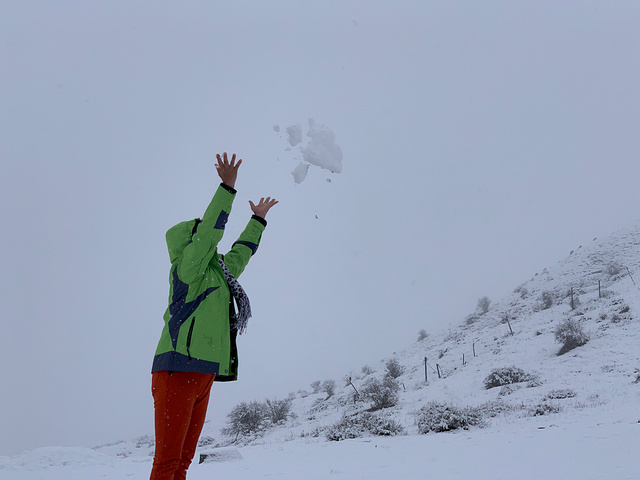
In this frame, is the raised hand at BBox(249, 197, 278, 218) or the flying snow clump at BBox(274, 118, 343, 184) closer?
the raised hand at BBox(249, 197, 278, 218)

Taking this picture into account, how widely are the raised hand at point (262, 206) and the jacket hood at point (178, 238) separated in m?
0.92

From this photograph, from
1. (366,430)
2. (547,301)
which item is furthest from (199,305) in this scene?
(547,301)

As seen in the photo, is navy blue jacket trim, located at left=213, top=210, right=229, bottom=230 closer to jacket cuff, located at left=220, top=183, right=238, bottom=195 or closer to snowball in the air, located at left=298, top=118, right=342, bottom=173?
jacket cuff, located at left=220, top=183, right=238, bottom=195

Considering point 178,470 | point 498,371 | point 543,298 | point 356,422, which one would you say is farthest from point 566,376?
point 543,298

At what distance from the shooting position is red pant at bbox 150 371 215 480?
1.95 meters

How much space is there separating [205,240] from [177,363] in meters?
0.72

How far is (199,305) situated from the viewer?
88.6 inches

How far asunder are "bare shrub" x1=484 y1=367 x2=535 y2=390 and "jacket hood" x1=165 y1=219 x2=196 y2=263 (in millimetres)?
17334

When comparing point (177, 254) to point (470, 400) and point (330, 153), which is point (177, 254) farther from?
point (470, 400)

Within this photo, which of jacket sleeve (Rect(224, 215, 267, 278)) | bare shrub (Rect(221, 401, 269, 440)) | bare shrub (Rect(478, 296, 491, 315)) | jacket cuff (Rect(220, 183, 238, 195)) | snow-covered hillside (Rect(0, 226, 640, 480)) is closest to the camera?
jacket cuff (Rect(220, 183, 238, 195))

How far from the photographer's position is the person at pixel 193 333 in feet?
6.55

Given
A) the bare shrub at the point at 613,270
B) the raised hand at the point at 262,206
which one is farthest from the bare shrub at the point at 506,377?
the bare shrub at the point at 613,270

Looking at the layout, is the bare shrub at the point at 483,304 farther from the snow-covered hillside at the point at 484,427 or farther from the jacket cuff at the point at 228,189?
the jacket cuff at the point at 228,189

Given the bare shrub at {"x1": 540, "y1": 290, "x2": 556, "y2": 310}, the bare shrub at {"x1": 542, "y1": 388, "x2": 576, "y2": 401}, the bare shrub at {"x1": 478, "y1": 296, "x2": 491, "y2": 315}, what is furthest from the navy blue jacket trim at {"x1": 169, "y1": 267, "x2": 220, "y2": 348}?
the bare shrub at {"x1": 478, "y1": 296, "x2": 491, "y2": 315}
